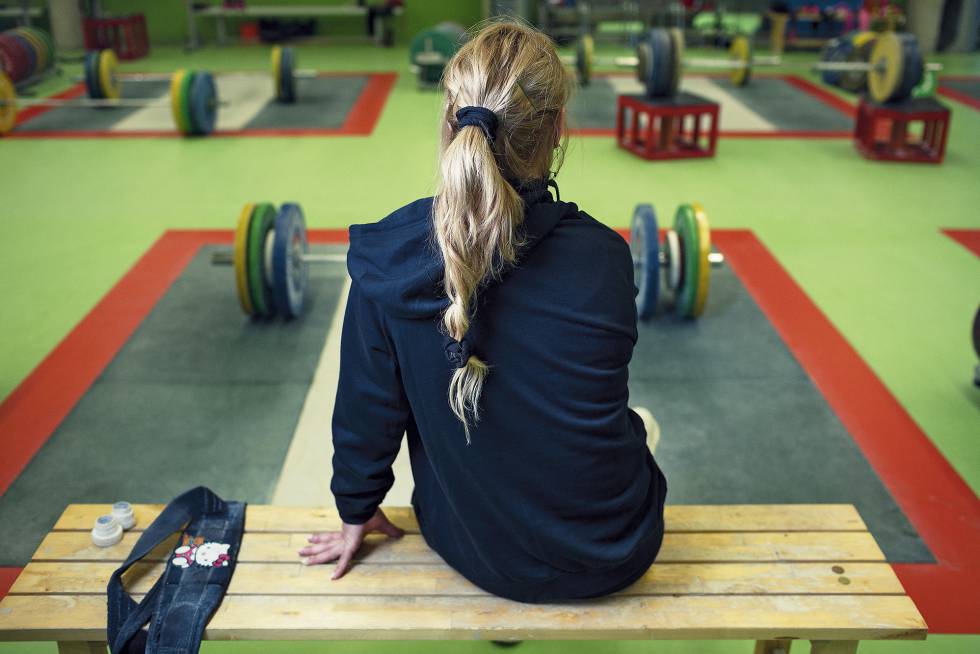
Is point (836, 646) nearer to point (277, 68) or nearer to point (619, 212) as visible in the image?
point (619, 212)

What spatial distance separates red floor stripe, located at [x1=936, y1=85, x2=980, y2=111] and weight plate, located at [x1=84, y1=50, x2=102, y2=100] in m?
6.58

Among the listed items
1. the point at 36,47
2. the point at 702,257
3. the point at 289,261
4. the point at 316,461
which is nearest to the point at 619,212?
the point at 702,257

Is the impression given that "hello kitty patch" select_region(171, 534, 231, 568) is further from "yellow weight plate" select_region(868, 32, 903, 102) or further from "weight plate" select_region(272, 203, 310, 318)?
"yellow weight plate" select_region(868, 32, 903, 102)

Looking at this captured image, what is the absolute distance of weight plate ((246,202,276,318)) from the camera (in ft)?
10.2

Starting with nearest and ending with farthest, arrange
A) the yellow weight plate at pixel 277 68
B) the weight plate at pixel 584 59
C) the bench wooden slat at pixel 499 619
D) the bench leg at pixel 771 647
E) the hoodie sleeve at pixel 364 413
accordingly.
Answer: the hoodie sleeve at pixel 364 413 → the bench wooden slat at pixel 499 619 → the bench leg at pixel 771 647 → the yellow weight plate at pixel 277 68 → the weight plate at pixel 584 59

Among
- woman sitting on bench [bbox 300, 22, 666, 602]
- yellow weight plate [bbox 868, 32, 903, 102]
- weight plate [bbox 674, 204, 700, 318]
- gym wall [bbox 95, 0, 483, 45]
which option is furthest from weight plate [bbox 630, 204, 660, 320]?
gym wall [bbox 95, 0, 483, 45]

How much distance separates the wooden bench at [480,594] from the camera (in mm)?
1351

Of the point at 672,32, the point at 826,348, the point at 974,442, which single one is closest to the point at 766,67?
the point at 672,32

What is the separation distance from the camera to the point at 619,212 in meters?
4.49

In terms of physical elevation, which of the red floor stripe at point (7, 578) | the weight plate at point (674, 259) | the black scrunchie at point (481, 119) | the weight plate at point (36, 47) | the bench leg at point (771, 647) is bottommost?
the red floor stripe at point (7, 578)

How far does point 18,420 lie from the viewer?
8.77ft

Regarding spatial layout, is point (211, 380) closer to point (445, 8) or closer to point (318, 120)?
point (318, 120)

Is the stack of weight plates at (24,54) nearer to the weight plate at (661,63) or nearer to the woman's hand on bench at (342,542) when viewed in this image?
the weight plate at (661,63)

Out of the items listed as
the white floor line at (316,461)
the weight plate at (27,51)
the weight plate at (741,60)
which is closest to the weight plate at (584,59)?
the weight plate at (741,60)
